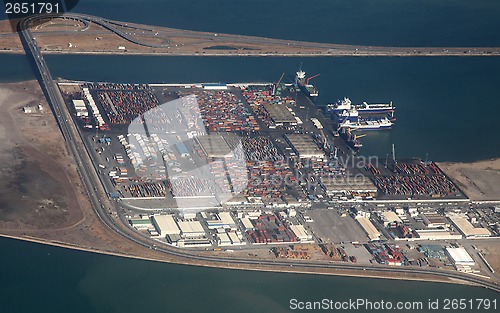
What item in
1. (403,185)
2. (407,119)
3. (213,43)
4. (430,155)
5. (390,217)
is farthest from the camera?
(213,43)

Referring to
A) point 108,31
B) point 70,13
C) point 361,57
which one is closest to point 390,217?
point 361,57

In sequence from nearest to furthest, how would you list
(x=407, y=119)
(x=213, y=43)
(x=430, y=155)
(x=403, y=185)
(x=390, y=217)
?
1. (x=390, y=217)
2. (x=403, y=185)
3. (x=430, y=155)
4. (x=407, y=119)
5. (x=213, y=43)

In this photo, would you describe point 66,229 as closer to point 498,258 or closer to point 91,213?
point 91,213

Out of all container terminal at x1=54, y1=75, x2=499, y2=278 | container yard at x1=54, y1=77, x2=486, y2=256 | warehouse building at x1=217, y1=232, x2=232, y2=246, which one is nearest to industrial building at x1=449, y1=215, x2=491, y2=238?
container terminal at x1=54, y1=75, x2=499, y2=278

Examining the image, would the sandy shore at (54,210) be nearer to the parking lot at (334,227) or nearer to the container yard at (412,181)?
the parking lot at (334,227)

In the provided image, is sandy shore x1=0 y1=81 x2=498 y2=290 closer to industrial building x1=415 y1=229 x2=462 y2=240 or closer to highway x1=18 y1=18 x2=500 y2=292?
highway x1=18 y1=18 x2=500 y2=292

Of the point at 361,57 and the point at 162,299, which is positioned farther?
the point at 361,57
